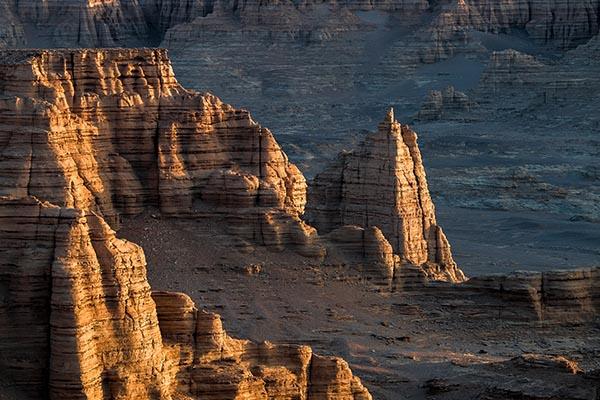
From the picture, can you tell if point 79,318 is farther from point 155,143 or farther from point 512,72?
point 512,72

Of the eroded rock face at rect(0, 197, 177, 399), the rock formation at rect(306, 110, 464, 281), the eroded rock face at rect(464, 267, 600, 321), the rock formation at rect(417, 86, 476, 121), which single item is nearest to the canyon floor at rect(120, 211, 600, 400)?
the eroded rock face at rect(464, 267, 600, 321)

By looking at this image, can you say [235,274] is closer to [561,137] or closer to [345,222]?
[345,222]

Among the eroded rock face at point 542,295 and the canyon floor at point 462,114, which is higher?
the canyon floor at point 462,114

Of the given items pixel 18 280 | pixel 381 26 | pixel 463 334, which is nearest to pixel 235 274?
pixel 463 334

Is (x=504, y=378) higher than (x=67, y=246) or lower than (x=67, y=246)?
lower

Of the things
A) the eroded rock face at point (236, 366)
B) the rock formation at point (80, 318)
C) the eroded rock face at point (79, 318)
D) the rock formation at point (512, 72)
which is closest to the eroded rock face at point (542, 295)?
the eroded rock face at point (236, 366)

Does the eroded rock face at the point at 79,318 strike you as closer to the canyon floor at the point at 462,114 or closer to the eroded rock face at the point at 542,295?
the eroded rock face at the point at 542,295
